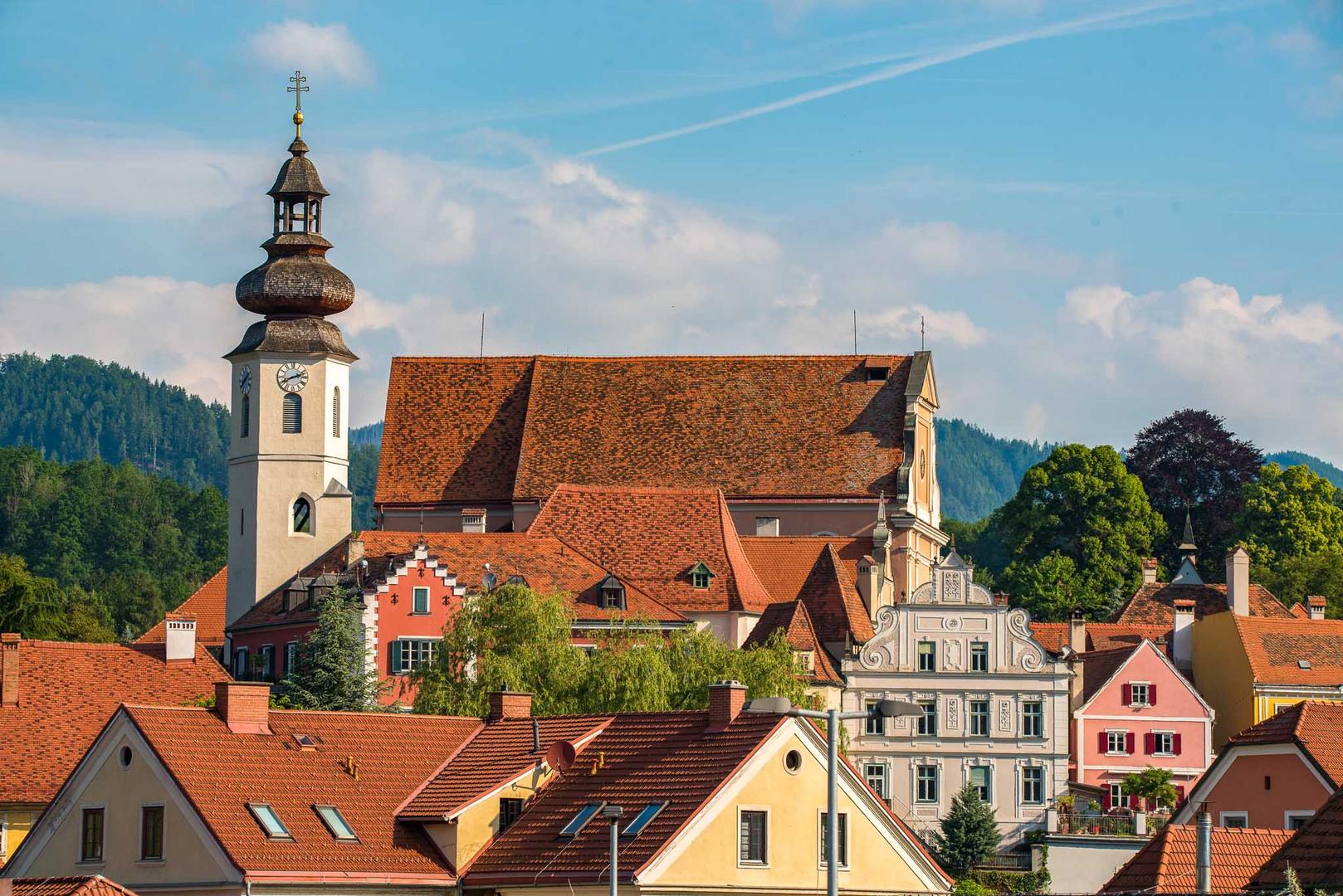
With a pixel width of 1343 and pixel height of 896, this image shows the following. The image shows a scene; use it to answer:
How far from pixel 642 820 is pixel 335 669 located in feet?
128

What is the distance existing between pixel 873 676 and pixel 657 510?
1181cm

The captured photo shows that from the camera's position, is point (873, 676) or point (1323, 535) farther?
point (1323, 535)

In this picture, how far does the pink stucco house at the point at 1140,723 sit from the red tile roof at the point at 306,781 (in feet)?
161

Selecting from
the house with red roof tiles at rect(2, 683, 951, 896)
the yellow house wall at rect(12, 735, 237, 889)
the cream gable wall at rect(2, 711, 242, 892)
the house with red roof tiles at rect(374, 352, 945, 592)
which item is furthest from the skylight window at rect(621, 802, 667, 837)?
the house with red roof tiles at rect(374, 352, 945, 592)

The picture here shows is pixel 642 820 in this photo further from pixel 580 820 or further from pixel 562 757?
pixel 562 757

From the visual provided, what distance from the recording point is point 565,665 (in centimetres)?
7875

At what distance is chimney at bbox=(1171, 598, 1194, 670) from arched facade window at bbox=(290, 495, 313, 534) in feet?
110

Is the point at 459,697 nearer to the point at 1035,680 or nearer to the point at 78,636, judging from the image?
the point at 1035,680

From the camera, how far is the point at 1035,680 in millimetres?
90750

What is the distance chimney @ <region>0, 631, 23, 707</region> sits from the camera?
62.4 metres

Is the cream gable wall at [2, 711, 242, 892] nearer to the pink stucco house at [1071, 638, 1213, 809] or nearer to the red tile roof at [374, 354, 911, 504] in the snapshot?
the pink stucco house at [1071, 638, 1213, 809]

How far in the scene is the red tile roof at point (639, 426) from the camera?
106 meters

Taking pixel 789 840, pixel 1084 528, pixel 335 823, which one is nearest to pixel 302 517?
pixel 1084 528

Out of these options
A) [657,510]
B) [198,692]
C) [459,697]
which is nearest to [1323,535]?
[657,510]
